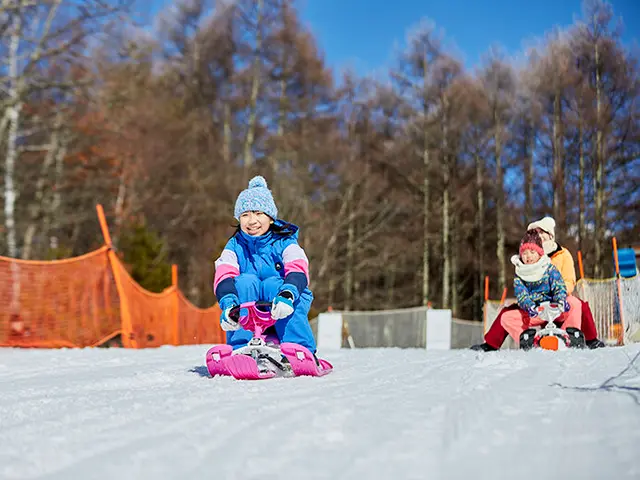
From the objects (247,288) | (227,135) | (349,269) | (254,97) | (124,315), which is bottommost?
(124,315)

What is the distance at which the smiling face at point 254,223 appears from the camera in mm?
4492

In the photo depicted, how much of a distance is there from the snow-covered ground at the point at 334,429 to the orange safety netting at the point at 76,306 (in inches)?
176

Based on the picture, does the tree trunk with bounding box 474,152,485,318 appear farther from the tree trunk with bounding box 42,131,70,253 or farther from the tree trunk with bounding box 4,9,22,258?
the tree trunk with bounding box 4,9,22,258

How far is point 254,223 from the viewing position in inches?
177

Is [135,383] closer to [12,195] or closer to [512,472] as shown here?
[512,472]

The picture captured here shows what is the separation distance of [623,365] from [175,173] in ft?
75.7

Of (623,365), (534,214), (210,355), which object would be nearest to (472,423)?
(623,365)

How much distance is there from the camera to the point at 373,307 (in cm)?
2730

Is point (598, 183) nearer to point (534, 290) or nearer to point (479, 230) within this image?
point (479, 230)

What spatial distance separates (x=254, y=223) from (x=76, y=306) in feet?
15.7

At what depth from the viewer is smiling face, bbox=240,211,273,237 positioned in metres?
4.49

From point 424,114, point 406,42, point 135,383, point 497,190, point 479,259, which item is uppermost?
point 406,42

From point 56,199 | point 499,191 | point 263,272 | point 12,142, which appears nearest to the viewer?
point 263,272

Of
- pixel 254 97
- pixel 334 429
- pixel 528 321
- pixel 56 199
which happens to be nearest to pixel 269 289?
pixel 334 429
